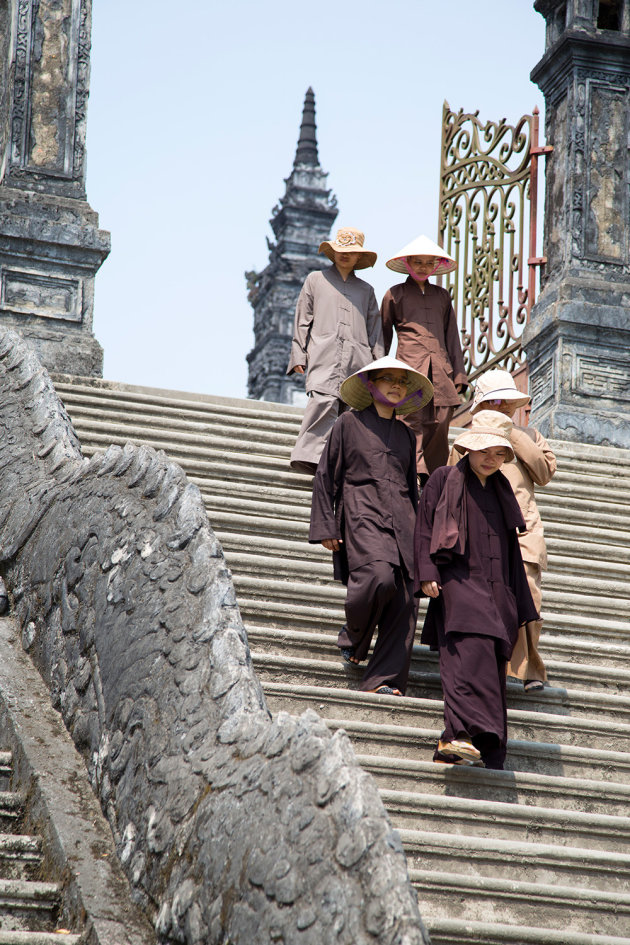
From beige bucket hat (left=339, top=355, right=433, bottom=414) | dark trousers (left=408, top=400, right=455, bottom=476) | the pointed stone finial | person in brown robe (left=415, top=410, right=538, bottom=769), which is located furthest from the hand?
the pointed stone finial

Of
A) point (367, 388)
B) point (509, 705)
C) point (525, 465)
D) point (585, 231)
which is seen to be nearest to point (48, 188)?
point (585, 231)

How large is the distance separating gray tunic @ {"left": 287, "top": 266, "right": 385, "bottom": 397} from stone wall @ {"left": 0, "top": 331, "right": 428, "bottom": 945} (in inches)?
102

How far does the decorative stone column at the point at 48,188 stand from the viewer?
31.8 ft

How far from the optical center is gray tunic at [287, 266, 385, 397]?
755 cm

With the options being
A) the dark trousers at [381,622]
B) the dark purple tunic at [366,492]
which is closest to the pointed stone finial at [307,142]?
the dark purple tunic at [366,492]

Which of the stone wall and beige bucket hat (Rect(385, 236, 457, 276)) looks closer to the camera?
the stone wall

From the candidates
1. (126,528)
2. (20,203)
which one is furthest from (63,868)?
(20,203)

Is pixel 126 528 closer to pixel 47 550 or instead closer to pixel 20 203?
pixel 47 550

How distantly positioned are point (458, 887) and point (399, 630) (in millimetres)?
1357

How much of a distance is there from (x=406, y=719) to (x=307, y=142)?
86.8ft

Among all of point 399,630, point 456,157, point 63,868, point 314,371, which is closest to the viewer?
point 63,868

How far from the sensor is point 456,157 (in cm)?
1138

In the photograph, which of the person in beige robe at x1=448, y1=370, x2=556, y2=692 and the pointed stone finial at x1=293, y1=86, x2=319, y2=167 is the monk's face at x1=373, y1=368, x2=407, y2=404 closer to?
the person in beige robe at x1=448, y1=370, x2=556, y2=692

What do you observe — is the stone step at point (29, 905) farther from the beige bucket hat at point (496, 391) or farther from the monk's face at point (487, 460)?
the beige bucket hat at point (496, 391)
